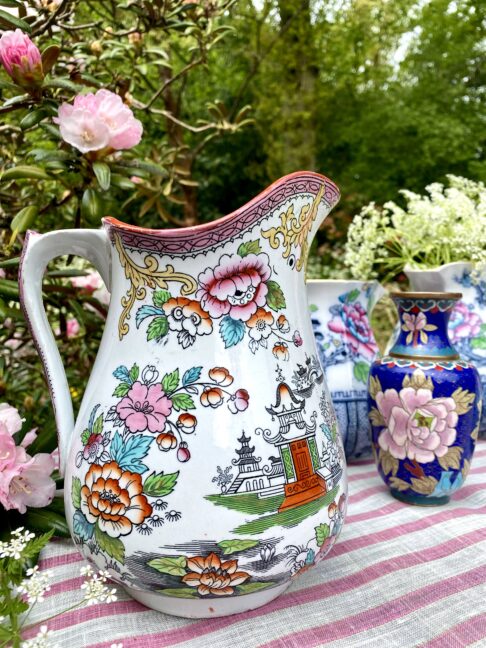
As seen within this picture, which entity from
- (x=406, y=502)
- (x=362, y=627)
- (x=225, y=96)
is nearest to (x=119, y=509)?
(x=362, y=627)

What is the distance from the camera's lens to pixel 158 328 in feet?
1.60

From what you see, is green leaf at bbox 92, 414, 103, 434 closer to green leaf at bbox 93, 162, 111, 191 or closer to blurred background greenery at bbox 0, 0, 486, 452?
green leaf at bbox 93, 162, 111, 191

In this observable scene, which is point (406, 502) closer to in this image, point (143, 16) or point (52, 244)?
point (52, 244)

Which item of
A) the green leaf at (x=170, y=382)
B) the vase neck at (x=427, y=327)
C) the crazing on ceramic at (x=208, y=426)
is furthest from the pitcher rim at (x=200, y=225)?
the vase neck at (x=427, y=327)

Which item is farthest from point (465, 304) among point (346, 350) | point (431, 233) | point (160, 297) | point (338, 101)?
point (338, 101)

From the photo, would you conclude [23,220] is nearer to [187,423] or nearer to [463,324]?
[187,423]

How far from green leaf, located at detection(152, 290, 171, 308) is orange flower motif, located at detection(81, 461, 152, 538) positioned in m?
0.15

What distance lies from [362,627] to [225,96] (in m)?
4.58

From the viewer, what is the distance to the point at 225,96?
4.50 metres

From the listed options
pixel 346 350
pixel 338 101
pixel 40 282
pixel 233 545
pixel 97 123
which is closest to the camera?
pixel 233 545

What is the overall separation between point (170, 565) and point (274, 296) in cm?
26

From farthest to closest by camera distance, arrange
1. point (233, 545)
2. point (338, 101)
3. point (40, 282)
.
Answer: point (338, 101)
point (40, 282)
point (233, 545)

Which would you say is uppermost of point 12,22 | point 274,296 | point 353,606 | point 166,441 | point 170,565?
point 12,22

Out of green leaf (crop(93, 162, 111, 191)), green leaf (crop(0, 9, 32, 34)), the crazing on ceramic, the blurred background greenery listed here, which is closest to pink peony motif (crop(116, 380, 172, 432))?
the crazing on ceramic
